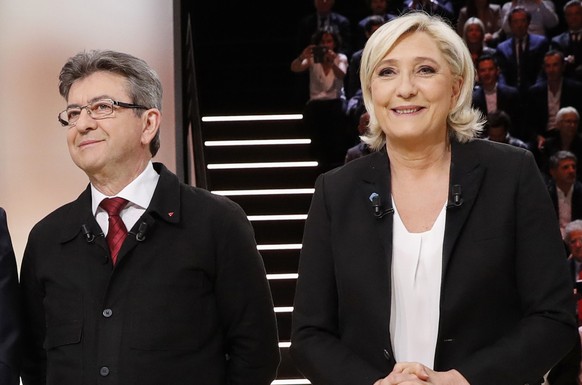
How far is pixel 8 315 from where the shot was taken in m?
2.77

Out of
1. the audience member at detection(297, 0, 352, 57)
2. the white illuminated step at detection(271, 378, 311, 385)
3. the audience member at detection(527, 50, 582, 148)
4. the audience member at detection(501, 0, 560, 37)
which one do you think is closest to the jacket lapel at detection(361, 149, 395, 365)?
the white illuminated step at detection(271, 378, 311, 385)

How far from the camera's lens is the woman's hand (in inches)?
85.8

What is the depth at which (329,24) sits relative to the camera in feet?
31.1

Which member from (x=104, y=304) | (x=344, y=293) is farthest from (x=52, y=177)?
(x=344, y=293)

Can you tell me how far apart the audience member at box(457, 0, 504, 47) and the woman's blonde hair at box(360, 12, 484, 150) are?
690cm

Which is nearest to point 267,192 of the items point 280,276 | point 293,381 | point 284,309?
point 280,276

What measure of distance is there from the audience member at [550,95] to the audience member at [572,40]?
25cm

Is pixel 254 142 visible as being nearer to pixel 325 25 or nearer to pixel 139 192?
pixel 325 25

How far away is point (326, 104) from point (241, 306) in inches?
239

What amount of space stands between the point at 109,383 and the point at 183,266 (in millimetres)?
343

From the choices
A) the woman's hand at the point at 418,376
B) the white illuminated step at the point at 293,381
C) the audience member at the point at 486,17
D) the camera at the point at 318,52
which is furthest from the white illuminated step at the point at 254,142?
the woman's hand at the point at 418,376

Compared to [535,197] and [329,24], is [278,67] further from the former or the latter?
[535,197]

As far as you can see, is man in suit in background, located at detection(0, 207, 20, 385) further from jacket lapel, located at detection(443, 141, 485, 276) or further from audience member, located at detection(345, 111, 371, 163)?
audience member, located at detection(345, 111, 371, 163)

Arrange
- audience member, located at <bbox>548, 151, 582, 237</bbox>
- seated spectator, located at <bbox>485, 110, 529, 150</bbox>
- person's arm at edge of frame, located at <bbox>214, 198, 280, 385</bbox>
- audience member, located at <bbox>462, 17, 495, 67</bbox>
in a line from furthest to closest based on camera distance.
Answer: audience member, located at <bbox>462, 17, 495, 67</bbox> < seated spectator, located at <bbox>485, 110, 529, 150</bbox> < audience member, located at <bbox>548, 151, 582, 237</bbox> < person's arm at edge of frame, located at <bbox>214, 198, 280, 385</bbox>
